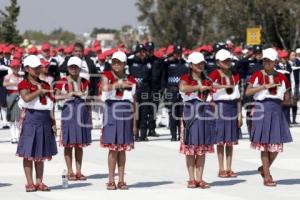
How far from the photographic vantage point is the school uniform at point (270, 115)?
12906 millimetres

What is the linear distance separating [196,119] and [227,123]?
135 cm

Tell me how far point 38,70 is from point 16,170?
2996 mm

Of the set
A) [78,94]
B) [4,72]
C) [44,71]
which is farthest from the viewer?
[4,72]

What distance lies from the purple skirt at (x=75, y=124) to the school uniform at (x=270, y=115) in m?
2.61

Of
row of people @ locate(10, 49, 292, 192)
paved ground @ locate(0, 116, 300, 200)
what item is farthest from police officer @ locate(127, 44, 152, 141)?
row of people @ locate(10, 49, 292, 192)

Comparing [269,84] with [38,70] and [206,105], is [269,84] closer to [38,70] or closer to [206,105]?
[206,105]

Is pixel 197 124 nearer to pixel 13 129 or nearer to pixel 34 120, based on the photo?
pixel 34 120

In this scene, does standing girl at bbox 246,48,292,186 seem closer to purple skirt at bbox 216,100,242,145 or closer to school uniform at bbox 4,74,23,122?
purple skirt at bbox 216,100,242,145

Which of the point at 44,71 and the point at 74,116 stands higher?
the point at 44,71

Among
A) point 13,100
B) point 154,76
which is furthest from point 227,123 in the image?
point 13,100

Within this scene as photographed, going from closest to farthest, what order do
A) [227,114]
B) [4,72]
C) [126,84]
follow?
1. [126,84]
2. [227,114]
3. [4,72]

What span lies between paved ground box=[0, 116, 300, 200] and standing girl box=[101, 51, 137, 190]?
57cm

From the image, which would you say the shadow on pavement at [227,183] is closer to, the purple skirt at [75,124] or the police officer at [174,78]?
the purple skirt at [75,124]

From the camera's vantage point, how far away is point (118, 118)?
1255 centimetres
